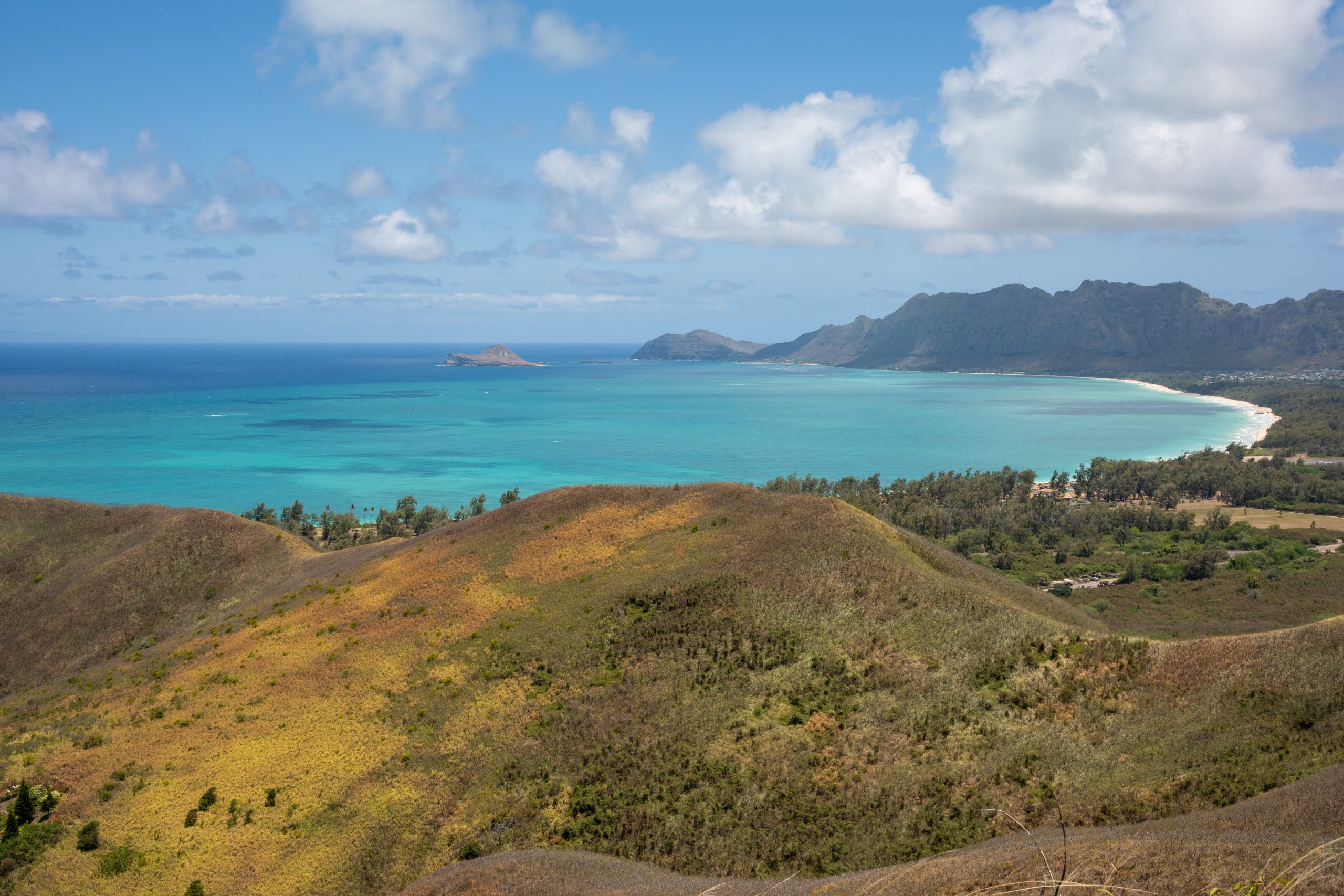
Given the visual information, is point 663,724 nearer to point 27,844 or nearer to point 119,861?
point 119,861

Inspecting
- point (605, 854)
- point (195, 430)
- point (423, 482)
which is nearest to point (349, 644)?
point (605, 854)

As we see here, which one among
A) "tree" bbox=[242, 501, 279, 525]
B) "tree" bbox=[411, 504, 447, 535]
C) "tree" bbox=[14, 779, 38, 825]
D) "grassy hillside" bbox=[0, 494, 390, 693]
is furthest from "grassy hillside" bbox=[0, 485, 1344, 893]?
"tree" bbox=[242, 501, 279, 525]

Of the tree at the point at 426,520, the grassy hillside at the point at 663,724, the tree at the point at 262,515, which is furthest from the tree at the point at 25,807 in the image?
the tree at the point at 262,515

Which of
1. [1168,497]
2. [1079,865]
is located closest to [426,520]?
[1079,865]

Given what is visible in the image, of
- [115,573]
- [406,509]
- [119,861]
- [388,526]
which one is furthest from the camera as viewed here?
[406,509]

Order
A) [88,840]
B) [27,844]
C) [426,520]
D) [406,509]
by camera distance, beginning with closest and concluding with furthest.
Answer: [27,844], [88,840], [426,520], [406,509]

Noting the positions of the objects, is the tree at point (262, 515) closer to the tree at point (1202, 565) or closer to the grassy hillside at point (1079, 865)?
the grassy hillside at point (1079, 865)

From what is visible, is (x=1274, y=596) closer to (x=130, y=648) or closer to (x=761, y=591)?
(x=761, y=591)
